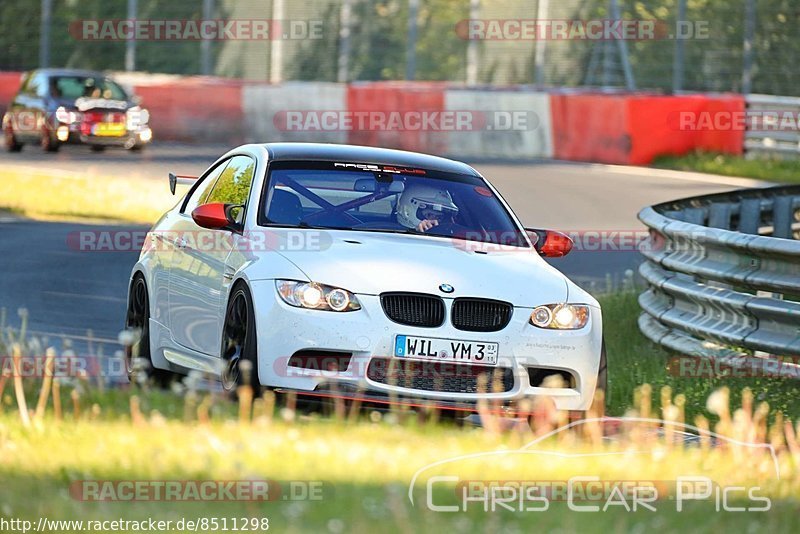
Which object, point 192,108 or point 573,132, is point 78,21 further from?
point 573,132

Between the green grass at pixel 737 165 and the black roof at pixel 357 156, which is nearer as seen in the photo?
the black roof at pixel 357 156

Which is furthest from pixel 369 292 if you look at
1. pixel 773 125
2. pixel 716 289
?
pixel 773 125

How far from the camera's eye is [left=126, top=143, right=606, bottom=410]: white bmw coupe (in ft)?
27.3

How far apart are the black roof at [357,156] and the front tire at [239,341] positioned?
1292 mm

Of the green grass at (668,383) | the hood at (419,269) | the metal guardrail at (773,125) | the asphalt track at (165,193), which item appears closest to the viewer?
the hood at (419,269)

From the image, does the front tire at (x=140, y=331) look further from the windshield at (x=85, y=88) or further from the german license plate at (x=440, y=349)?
the windshield at (x=85, y=88)

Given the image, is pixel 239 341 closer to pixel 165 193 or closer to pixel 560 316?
pixel 560 316

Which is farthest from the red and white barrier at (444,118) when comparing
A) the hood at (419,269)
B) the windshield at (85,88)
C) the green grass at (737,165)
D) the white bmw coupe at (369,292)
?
the hood at (419,269)

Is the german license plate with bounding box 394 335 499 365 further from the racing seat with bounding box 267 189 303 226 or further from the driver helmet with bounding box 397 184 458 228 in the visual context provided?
the driver helmet with bounding box 397 184 458 228

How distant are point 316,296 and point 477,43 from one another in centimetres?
2507

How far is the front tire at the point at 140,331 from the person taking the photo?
9.92 meters

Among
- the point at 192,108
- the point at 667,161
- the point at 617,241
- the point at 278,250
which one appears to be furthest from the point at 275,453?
the point at 192,108

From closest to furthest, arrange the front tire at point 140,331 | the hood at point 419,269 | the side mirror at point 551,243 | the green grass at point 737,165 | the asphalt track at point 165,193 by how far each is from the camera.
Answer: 1. the hood at point 419,269
2. the side mirror at point 551,243
3. the front tire at point 140,331
4. the asphalt track at point 165,193
5. the green grass at point 737,165

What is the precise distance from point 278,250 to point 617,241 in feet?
34.9
